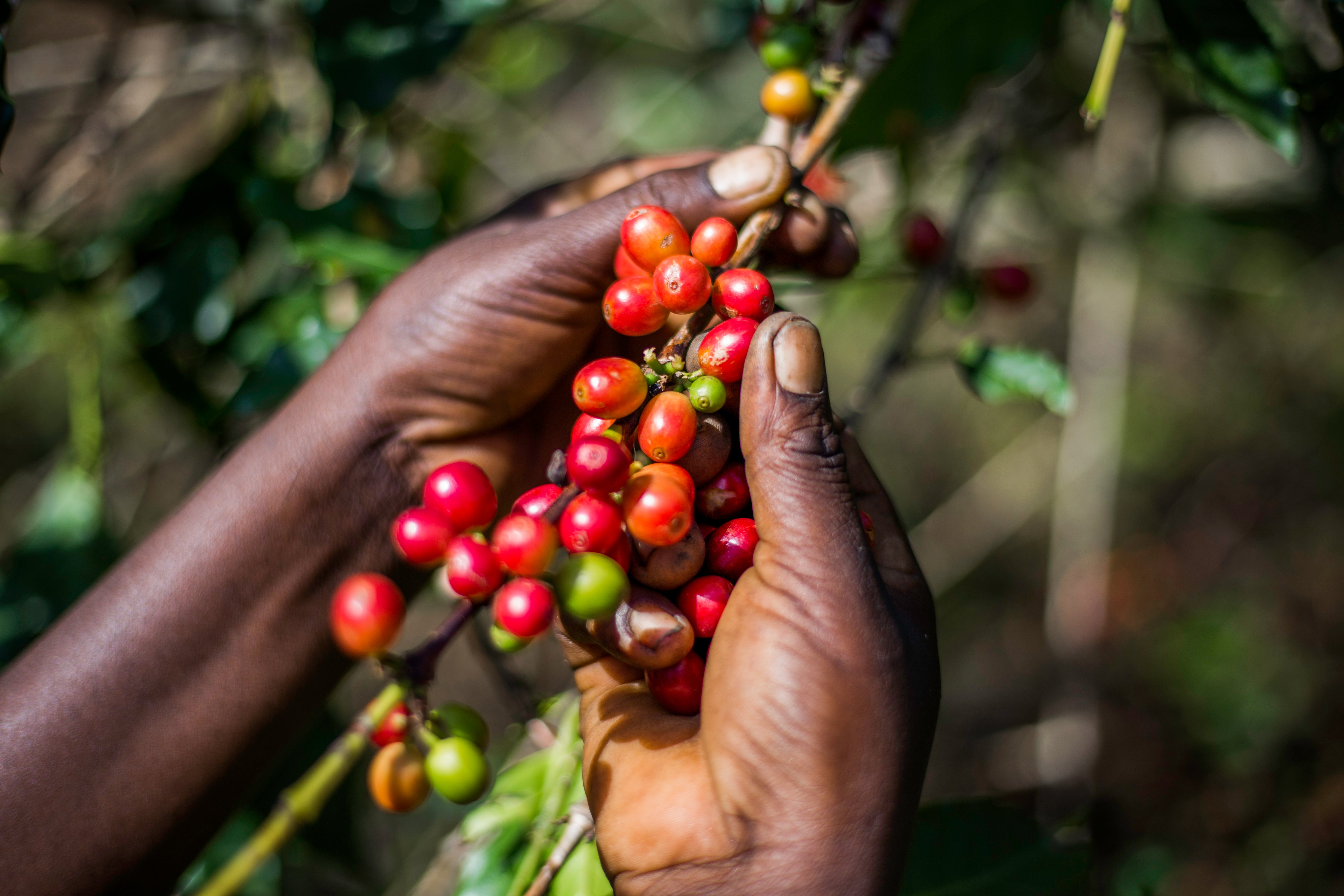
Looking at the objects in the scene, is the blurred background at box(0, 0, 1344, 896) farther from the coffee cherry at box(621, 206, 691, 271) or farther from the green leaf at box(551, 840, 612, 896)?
the coffee cherry at box(621, 206, 691, 271)

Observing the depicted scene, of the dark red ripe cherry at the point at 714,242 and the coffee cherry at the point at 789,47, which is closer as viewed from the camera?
the dark red ripe cherry at the point at 714,242

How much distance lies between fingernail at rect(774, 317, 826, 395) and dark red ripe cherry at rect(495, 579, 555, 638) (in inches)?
19.2

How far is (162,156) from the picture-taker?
444 centimetres

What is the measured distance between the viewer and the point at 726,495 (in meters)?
1.40

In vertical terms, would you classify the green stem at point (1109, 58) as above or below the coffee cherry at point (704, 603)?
above

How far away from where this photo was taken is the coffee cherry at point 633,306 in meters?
1.31

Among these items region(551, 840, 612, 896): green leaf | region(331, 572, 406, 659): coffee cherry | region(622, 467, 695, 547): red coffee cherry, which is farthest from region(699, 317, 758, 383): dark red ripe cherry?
region(551, 840, 612, 896): green leaf

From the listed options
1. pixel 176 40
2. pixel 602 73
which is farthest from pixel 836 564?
pixel 602 73

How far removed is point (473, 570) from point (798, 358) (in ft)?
1.88

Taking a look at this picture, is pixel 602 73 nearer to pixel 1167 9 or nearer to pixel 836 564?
pixel 1167 9

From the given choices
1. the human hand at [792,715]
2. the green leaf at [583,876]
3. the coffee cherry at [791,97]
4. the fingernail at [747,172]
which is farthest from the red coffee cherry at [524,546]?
the coffee cherry at [791,97]

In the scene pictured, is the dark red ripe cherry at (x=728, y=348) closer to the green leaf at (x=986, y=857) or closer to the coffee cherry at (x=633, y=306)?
the coffee cherry at (x=633, y=306)

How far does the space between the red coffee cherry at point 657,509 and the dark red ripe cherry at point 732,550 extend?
22cm

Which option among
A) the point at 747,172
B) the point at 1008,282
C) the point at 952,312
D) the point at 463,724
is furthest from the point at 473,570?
the point at 1008,282
